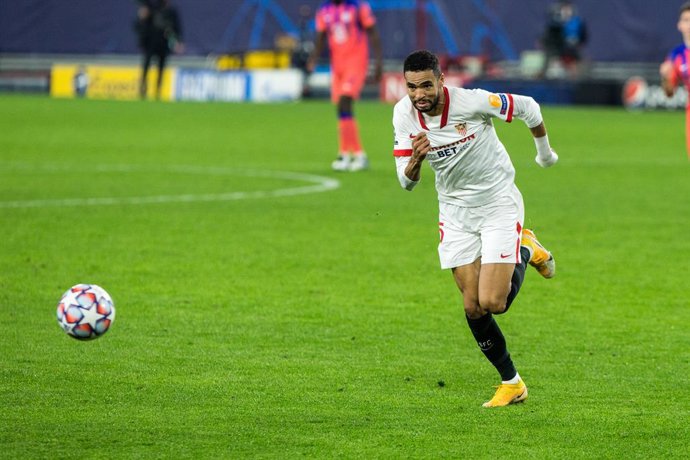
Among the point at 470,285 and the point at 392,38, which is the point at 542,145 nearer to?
the point at 470,285

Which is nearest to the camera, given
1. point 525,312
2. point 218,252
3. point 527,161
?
point 525,312

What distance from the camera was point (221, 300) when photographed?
913 centimetres

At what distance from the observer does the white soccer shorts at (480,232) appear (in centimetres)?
668

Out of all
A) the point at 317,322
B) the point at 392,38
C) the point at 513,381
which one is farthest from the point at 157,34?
the point at 513,381

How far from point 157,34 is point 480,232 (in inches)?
1162

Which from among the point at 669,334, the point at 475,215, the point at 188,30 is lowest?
the point at 669,334

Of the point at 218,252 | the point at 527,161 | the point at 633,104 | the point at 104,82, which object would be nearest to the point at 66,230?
the point at 218,252

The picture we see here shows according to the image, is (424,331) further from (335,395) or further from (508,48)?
(508,48)

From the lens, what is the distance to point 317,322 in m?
8.40

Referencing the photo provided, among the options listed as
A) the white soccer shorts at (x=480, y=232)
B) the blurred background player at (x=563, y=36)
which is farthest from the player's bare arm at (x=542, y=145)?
the blurred background player at (x=563, y=36)

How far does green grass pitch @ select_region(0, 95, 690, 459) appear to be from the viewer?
5.80 meters

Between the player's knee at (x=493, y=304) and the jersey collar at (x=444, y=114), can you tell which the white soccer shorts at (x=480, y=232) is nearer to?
the player's knee at (x=493, y=304)

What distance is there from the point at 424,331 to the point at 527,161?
1225cm

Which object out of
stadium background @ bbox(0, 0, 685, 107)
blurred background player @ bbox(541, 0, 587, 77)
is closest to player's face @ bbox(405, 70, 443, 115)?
stadium background @ bbox(0, 0, 685, 107)
